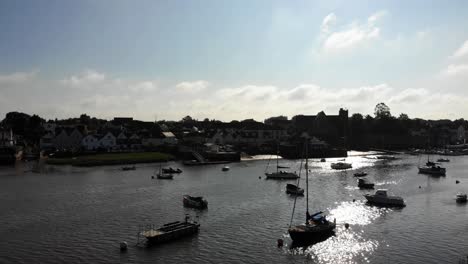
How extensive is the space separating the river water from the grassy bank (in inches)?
889

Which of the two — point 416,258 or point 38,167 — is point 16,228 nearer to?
point 416,258

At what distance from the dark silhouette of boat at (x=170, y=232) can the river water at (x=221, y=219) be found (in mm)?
848

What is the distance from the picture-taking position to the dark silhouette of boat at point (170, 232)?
41.1 meters

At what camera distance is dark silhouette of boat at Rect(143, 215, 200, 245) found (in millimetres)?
41094

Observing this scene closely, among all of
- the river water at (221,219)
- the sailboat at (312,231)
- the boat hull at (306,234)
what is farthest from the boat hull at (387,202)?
the boat hull at (306,234)

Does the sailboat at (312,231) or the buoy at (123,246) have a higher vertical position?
the sailboat at (312,231)

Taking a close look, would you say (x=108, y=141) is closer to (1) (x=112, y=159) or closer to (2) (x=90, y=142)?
(2) (x=90, y=142)

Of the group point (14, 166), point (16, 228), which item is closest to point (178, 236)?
point (16, 228)

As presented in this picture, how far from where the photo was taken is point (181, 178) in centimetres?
9150

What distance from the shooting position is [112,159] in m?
121

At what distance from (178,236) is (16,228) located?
17.8 meters

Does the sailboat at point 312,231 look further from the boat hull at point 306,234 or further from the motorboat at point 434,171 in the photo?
the motorboat at point 434,171

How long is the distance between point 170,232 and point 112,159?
8235cm

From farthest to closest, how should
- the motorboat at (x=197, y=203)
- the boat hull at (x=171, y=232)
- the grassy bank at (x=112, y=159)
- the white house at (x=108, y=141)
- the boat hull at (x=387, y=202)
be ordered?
the white house at (x=108, y=141), the grassy bank at (x=112, y=159), the boat hull at (x=387, y=202), the motorboat at (x=197, y=203), the boat hull at (x=171, y=232)
